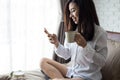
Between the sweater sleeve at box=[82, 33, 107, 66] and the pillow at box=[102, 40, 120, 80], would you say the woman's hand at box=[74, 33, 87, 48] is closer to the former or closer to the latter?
the sweater sleeve at box=[82, 33, 107, 66]

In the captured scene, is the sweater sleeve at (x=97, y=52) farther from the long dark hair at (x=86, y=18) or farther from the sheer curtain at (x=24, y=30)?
the sheer curtain at (x=24, y=30)

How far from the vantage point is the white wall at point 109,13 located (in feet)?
9.13

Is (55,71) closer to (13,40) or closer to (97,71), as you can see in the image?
(97,71)

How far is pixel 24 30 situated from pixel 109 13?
3.85 feet

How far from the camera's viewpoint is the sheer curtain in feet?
9.16

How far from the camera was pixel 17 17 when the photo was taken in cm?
284

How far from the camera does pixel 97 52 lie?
5.57 feet

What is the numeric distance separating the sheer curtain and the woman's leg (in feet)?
3.22

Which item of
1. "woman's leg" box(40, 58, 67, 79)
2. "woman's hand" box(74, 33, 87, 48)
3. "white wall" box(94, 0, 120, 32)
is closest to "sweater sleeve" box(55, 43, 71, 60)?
"woman's leg" box(40, 58, 67, 79)

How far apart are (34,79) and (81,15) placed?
676 millimetres

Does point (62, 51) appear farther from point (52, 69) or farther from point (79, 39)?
point (79, 39)

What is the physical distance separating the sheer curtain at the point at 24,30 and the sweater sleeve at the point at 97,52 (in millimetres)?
1434

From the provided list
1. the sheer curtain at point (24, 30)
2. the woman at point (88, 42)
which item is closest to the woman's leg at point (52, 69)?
the woman at point (88, 42)

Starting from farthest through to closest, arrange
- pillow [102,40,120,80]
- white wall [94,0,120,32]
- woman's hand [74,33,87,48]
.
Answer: white wall [94,0,120,32] < pillow [102,40,120,80] < woman's hand [74,33,87,48]
